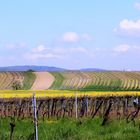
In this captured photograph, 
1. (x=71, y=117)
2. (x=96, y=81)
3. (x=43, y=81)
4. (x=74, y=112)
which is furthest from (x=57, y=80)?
(x=71, y=117)

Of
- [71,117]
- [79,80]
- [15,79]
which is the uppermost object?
[71,117]

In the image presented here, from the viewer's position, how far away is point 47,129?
15.8 metres

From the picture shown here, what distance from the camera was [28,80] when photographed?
73.7 metres

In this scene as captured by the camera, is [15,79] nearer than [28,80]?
Yes

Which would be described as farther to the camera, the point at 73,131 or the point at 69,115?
the point at 69,115

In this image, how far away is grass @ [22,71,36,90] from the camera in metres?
71.5

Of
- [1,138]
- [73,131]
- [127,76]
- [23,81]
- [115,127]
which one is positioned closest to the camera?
A: [1,138]

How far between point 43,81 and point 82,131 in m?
59.2

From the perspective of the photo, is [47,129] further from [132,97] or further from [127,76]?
[127,76]

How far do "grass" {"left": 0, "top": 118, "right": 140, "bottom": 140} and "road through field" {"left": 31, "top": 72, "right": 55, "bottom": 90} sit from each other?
175 ft

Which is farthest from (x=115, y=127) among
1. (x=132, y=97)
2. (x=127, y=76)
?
(x=127, y=76)

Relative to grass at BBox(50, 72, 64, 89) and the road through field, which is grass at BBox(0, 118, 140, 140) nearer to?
the road through field

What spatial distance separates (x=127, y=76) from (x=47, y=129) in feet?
206

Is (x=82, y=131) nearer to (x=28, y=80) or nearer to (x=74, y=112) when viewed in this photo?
(x=74, y=112)
